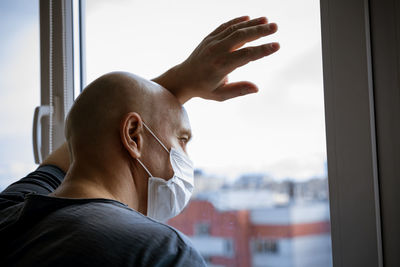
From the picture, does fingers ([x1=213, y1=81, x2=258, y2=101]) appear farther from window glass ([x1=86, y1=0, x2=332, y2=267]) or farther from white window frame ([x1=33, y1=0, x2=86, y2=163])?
white window frame ([x1=33, y1=0, x2=86, y2=163])

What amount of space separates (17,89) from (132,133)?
3.38 feet

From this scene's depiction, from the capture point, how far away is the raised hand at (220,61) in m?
0.94

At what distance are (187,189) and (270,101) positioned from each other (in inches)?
13.8

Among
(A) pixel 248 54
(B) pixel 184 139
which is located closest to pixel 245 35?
(A) pixel 248 54

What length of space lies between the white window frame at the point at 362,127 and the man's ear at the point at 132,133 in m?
0.46

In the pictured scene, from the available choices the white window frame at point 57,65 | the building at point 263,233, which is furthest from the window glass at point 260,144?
the white window frame at point 57,65

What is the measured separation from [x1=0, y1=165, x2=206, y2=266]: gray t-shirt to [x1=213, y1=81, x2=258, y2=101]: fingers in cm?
43

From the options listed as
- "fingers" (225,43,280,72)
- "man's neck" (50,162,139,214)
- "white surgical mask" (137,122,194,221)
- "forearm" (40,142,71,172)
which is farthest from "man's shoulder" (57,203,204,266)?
"forearm" (40,142,71,172)

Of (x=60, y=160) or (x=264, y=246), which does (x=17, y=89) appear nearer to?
(x=60, y=160)

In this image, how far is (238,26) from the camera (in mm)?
974

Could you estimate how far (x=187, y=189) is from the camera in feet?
3.66

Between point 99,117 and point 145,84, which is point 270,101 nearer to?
point 145,84

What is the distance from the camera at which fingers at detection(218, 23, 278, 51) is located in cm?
93

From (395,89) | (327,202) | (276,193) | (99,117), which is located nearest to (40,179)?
(99,117)
